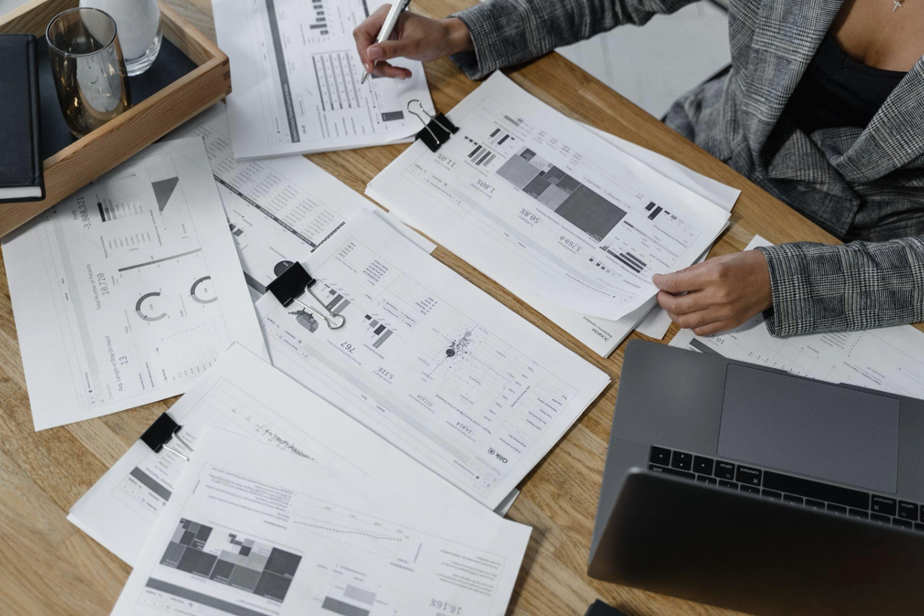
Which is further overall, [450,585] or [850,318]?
[850,318]

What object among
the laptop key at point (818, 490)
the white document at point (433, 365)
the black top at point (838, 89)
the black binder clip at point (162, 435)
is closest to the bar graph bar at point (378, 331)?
the white document at point (433, 365)

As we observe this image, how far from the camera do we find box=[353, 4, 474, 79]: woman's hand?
40.7 inches

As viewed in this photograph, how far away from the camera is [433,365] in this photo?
0.86m

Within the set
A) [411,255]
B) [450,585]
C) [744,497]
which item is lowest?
[450,585]

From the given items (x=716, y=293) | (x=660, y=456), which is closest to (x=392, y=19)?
(x=716, y=293)

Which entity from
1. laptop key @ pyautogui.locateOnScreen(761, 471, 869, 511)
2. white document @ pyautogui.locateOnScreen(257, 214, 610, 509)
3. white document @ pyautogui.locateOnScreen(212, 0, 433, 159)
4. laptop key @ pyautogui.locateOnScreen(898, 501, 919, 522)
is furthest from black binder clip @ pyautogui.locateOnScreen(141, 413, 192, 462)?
laptop key @ pyautogui.locateOnScreen(898, 501, 919, 522)

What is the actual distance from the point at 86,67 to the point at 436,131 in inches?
16.6

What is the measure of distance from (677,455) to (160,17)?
834 mm

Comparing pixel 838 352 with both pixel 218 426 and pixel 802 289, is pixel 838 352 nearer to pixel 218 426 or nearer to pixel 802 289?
pixel 802 289

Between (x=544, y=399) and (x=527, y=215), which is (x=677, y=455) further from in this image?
(x=527, y=215)

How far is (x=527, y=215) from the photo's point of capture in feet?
3.18

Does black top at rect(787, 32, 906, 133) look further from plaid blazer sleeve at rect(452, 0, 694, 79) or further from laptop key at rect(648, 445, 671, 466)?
laptop key at rect(648, 445, 671, 466)

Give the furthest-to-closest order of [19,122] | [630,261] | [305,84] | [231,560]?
[305,84]
[630,261]
[19,122]
[231,560]

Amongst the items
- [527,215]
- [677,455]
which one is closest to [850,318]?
[677,455]
